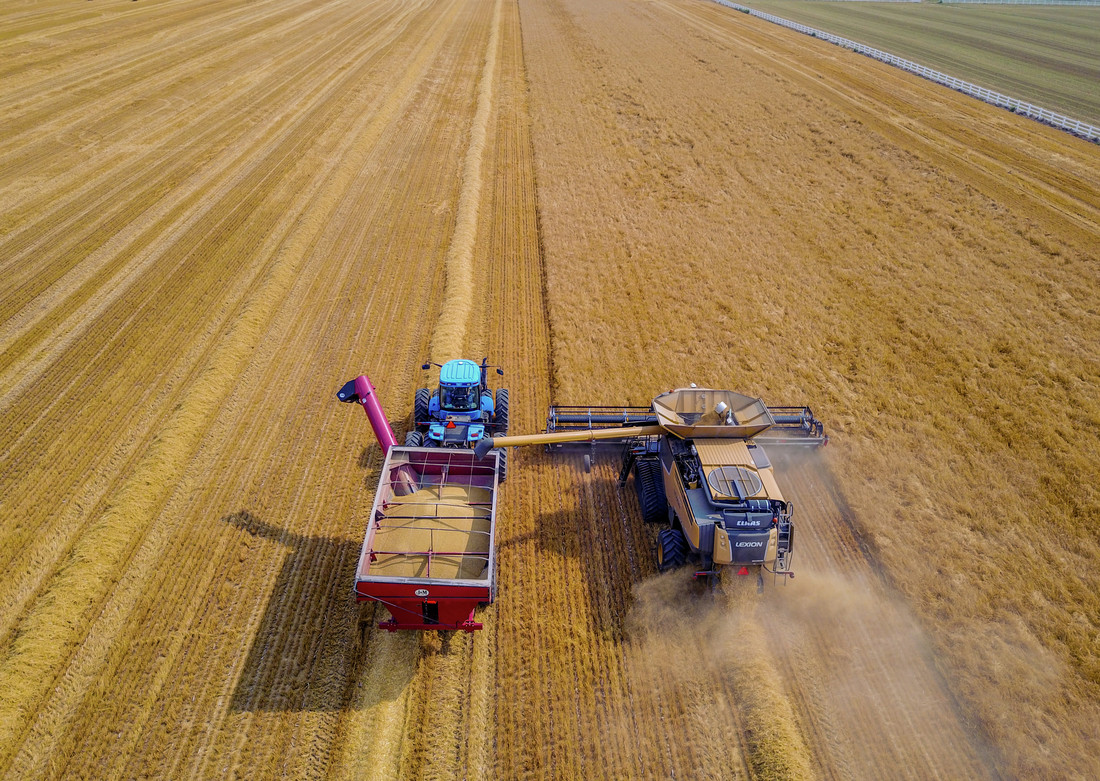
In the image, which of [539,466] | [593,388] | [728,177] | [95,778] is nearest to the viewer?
[95,778]

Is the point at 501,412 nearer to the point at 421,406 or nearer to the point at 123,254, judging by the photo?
Answer: the point at 421,406

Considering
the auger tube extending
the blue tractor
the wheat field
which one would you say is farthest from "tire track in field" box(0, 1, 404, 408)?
the auger tube extending

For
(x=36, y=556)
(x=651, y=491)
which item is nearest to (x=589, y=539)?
(x=651, y=491)

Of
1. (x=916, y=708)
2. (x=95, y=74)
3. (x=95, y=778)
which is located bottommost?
(x=916, y=708)

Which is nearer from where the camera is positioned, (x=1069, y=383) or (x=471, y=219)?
(x=1069, y=383)

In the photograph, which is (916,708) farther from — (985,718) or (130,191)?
(130,191)

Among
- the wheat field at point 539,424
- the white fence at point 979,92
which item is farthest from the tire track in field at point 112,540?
the white fence at point 979,92

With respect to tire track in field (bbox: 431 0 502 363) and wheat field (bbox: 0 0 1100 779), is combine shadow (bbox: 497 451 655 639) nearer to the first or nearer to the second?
wheat field (bbox: 0 0 1100 779)

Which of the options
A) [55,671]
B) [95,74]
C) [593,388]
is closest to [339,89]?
[95,74]
